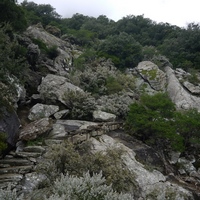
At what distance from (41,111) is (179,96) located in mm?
12643

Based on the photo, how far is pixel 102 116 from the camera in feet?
46.4

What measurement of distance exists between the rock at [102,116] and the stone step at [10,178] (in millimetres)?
6476

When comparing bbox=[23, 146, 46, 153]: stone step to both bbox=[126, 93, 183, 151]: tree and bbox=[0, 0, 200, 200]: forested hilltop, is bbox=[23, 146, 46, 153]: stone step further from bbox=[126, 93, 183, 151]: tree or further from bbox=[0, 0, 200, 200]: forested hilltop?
bbox=[126, 93, 183, 151]: tree

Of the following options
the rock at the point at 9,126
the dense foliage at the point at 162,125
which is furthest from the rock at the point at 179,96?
the rock at the point at 9,126

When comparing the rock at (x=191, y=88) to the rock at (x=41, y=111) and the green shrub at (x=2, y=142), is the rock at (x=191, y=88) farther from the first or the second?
the green shrub at (x=2, y=142)

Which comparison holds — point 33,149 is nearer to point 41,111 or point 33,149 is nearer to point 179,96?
point 41,111

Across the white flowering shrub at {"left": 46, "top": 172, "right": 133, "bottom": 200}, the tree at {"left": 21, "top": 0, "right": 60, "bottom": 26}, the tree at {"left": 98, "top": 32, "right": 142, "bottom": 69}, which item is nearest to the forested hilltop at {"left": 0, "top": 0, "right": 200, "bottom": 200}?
the white flowering shrub at {"left": 46, "top": 172, "right": 133, "bottom": 200}

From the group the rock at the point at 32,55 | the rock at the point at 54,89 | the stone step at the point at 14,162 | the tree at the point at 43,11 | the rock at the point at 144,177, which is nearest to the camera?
the stone step at the point at 14,162

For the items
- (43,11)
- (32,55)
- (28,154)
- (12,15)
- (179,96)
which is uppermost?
(43,11)

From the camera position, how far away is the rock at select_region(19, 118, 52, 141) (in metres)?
10.5

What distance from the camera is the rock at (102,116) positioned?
13.9 metres

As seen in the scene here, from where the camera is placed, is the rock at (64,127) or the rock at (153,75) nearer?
the rock at (64,127)

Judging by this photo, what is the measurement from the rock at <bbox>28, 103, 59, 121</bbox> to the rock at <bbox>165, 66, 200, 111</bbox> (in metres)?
10.7

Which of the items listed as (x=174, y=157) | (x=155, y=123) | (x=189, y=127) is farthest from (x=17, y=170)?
(x=189, y=127)
